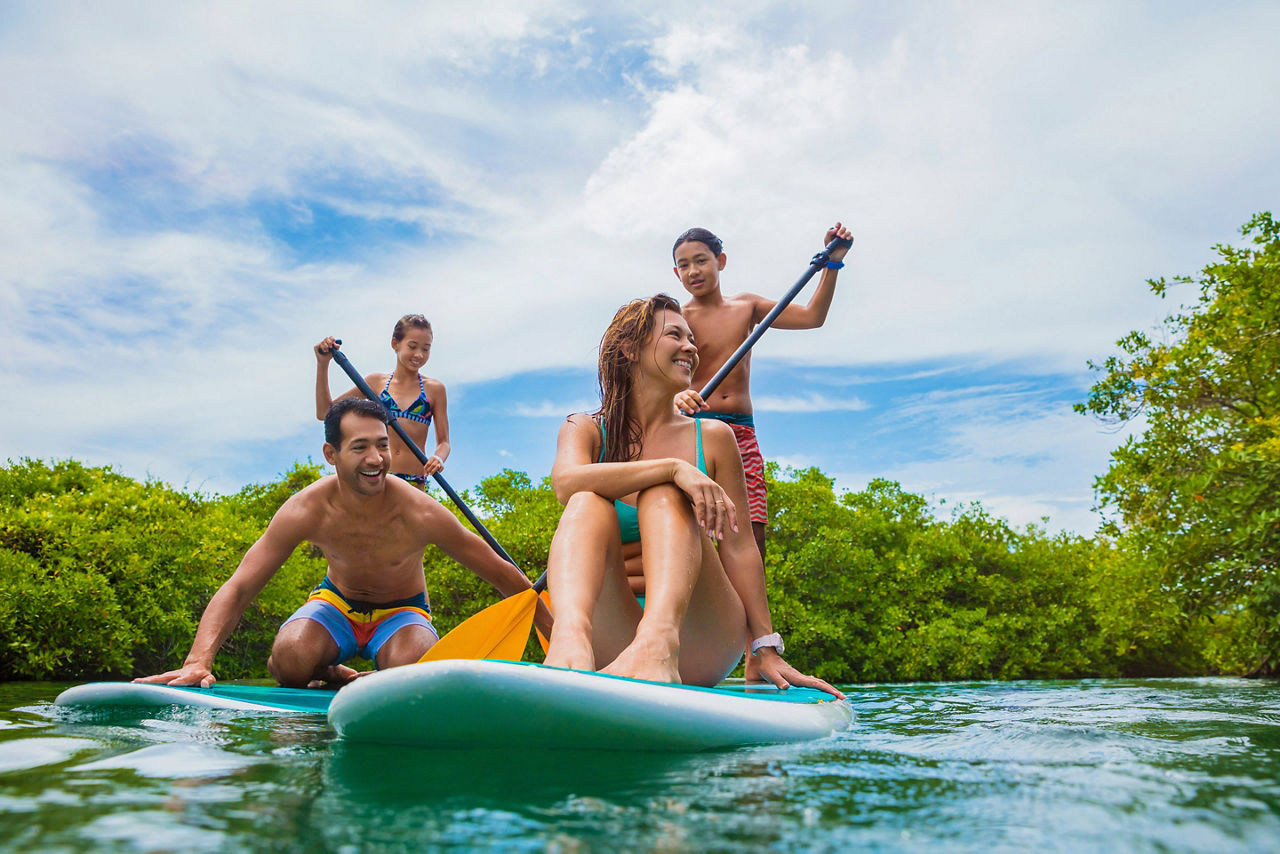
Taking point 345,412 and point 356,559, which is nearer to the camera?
point 345,412

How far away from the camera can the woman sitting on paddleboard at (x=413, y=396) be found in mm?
5180

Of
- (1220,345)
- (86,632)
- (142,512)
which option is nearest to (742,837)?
(86,632)

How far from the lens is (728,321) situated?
4176 millimetres

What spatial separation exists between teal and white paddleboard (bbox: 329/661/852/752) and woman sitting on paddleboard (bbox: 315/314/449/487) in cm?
362

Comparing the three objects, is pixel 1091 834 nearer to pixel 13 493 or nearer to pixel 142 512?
pixel 142 512

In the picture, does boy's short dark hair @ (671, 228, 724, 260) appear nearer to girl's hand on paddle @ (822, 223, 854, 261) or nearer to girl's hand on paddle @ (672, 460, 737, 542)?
girl's hand on paddle @ (822, 223, 854, 261)

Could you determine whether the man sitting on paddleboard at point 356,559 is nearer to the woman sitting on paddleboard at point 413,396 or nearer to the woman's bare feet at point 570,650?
the woman's bare feet at point 570,650

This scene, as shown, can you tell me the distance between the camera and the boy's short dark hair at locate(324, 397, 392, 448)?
3080mm

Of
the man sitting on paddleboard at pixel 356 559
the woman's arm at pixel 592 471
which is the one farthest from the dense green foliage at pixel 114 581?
the woman's arm at pixel 592 471

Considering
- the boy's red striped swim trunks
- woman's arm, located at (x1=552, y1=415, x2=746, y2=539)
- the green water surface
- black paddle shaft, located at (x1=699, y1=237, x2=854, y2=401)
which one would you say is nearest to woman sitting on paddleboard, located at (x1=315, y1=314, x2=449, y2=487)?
the boy's red striped swim trunks

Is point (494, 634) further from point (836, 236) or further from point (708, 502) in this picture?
point (836, 236)

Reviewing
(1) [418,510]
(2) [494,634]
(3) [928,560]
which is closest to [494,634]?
(2) [494,634]

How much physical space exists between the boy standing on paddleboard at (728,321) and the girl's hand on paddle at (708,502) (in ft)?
5.97

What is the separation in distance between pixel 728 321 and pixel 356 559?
1914 mm
